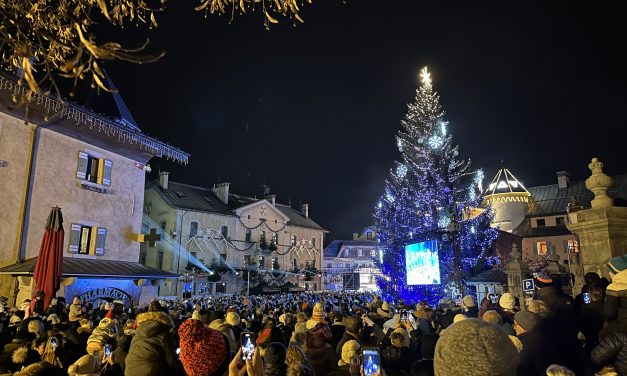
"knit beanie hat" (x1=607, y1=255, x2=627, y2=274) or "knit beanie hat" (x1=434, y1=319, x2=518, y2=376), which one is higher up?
"knit beanie hat" (x1=607, y1=255, x2=627, y2=274)

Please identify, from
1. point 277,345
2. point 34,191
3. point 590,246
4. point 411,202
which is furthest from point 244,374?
point 411,202

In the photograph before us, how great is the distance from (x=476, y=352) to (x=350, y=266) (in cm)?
7184

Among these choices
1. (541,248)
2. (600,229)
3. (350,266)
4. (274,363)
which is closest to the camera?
(274,363)

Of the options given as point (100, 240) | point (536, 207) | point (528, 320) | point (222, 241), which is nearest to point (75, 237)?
point (100, 240)

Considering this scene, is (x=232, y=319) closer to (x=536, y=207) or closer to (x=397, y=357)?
(x=397, y=357)

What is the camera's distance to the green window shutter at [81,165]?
57.9 ft

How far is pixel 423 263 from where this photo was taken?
1981cm

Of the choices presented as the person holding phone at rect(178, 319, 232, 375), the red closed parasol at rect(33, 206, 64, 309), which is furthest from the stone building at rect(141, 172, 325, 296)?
the person holding phone at rect(178, 319, 232, 375)

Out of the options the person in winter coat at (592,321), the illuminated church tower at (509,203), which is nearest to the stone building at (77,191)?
the person in winter coat at (592,321)

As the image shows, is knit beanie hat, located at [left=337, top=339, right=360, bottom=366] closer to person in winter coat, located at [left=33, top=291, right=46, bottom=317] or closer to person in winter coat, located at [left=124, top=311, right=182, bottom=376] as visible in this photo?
person in winter coat, located at [left=124, top=311, right=182, bottom=376]

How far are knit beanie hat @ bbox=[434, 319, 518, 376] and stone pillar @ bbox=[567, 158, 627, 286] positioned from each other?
7.03m

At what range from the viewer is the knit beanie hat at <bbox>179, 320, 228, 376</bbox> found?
334cm

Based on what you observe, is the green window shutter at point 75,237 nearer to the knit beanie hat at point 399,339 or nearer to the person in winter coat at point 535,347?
the knit beanie hat at point 399,339

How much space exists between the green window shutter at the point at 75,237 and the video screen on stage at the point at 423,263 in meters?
14.7
